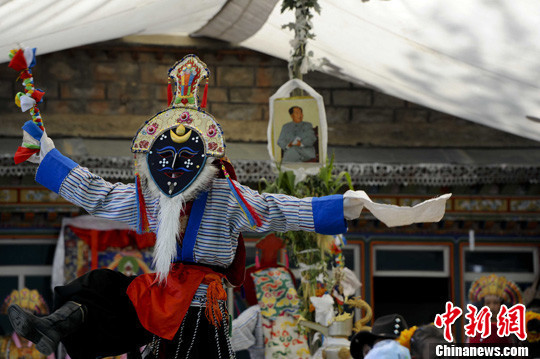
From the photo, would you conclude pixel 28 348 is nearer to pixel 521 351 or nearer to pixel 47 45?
pixel 47 45

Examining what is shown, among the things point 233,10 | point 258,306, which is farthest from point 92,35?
point 258,306

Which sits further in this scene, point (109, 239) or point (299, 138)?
point (109, 239)

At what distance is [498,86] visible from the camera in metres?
6.42

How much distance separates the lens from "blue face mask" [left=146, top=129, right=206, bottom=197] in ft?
A: 13.1

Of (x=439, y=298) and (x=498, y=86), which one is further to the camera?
(x=439, y=298)

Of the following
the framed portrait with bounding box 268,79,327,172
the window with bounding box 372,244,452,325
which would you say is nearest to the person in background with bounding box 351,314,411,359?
the framed portrait with bounding box 268,79,327,172

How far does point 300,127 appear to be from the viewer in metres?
5.82

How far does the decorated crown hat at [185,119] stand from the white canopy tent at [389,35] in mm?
1247

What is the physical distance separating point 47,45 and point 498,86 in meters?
3.53

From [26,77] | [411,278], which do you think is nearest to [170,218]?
[26,77]

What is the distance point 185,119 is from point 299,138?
6.10ft

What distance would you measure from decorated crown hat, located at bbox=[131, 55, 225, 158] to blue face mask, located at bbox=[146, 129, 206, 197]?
2 centimetres

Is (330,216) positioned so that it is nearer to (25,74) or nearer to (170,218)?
(170,218)

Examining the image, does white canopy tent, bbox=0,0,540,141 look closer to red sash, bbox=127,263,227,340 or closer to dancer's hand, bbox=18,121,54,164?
dancer's hand, bbox=18,121,54,164
